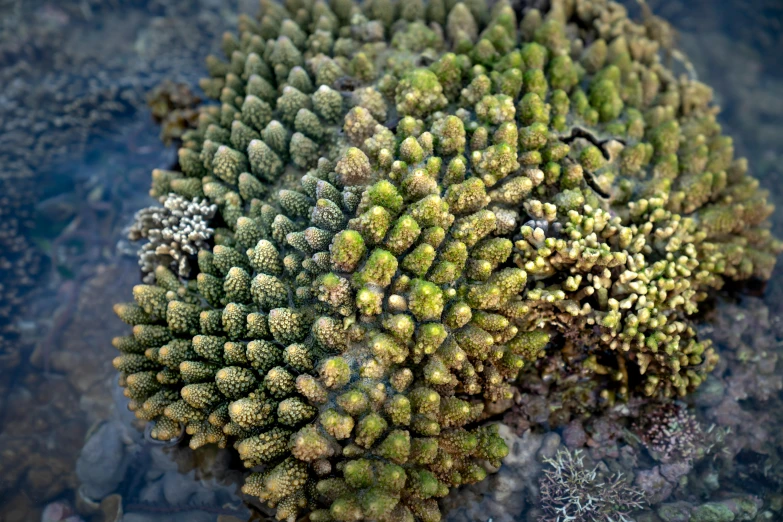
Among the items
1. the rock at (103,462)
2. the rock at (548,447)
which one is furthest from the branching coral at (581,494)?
the rock at (103,462)

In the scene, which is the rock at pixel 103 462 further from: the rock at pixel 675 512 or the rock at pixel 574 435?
the rock at pixel 675 512

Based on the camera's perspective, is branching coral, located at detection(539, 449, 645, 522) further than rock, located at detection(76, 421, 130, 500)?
No

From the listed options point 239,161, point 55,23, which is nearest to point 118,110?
point 55,23

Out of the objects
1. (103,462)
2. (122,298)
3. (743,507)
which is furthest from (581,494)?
(122,298)

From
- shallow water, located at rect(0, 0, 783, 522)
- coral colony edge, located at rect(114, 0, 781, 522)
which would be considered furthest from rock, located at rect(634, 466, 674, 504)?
coral colony edge, located at rect(114, 0, 781, 522)

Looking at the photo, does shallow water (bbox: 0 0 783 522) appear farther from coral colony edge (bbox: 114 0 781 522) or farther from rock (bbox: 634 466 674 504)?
coral colony edge (bbox: 114 0 781 522)

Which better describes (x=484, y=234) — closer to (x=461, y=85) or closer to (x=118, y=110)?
(x=461, y=85)
